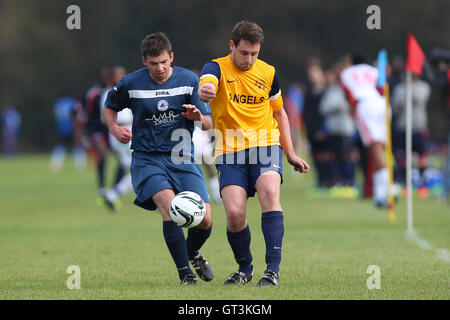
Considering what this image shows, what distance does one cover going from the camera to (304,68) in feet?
159

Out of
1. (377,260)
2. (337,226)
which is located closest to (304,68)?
(337,226)

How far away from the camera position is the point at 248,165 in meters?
7.98

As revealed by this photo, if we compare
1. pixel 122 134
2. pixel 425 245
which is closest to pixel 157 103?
pixel 122 134

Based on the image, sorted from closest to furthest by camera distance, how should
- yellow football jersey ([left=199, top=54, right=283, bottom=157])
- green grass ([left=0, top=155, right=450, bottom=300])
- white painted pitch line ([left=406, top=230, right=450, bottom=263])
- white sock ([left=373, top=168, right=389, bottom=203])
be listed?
1. green grass ([left=0, top=155, right=450, bottom=300])
2. yellow football jersey ([left=199, top=54, right=283, bottom=157])
3. white painted pitch line ([left=406, top=230, right=450, bottom=263])
4. white sock ([left=373, top=168, right=389, bottom=203])

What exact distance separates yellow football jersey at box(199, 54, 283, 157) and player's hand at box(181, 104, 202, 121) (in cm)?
31

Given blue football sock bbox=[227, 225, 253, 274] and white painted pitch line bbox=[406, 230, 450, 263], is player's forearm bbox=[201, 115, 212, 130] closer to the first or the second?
blue football sock bbox=[227, 225, 253, 274]

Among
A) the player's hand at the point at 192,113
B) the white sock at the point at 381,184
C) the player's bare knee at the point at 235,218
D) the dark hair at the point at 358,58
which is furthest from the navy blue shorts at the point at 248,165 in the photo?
the dark hair at the point at 358,58

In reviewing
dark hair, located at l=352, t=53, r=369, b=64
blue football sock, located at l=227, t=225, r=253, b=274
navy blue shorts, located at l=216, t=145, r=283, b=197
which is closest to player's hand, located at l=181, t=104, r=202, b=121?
navy blue shorts, located at l=216, t=145, r=283, b=197

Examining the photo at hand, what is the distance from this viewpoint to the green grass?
743cm

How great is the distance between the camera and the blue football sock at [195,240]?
8.34 metres

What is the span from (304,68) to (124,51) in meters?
9.02

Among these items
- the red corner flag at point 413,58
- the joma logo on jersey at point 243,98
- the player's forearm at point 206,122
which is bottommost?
the player's forearm at point 206,122

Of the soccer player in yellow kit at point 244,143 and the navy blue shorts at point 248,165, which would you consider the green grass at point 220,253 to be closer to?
the soccer player in yellow kit at point 244,143

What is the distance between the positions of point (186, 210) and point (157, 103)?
3.25ft
